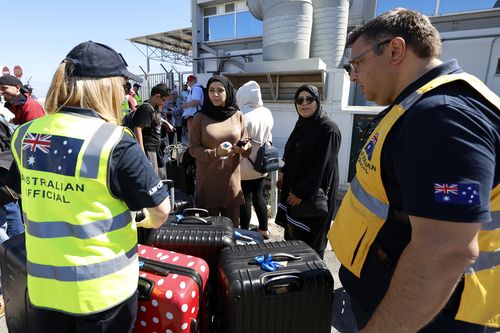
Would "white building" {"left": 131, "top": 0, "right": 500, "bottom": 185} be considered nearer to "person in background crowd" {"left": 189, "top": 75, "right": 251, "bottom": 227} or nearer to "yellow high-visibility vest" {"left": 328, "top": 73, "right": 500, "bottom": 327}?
"person in background crowd" {"left": 189, "top": 75, "right": 251, "bottom": 227}

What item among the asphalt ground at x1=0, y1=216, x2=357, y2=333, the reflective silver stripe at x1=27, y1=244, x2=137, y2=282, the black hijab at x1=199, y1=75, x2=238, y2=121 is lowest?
the asphalt ground at x1=0, y1=216, x2=357, y2=333

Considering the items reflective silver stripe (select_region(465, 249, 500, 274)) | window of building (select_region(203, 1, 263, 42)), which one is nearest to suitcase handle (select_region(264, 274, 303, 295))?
reflective silver stripe (select_region(465, 249, 500, 274))

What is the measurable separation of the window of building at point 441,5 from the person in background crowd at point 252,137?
745cm

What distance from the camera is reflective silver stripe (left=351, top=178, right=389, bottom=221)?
3.35 feet

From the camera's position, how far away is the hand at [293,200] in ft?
7.84

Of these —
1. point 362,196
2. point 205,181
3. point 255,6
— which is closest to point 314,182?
point 205,181

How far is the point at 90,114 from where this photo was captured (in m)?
1.10

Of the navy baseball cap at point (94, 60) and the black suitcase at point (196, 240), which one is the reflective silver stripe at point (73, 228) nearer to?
the navy baseball cap at point (94, 60)

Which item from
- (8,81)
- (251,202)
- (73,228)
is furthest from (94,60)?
(8,81)

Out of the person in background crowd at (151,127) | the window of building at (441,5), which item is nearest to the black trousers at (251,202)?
the person in background crowd at (151,127)

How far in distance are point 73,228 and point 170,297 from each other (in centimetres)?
51

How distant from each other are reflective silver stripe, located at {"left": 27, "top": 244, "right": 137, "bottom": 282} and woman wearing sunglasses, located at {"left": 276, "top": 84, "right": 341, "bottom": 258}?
5.14 ft

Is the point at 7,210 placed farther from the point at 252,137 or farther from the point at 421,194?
the point at 421,194

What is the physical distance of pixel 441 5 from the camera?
25.6 feet
